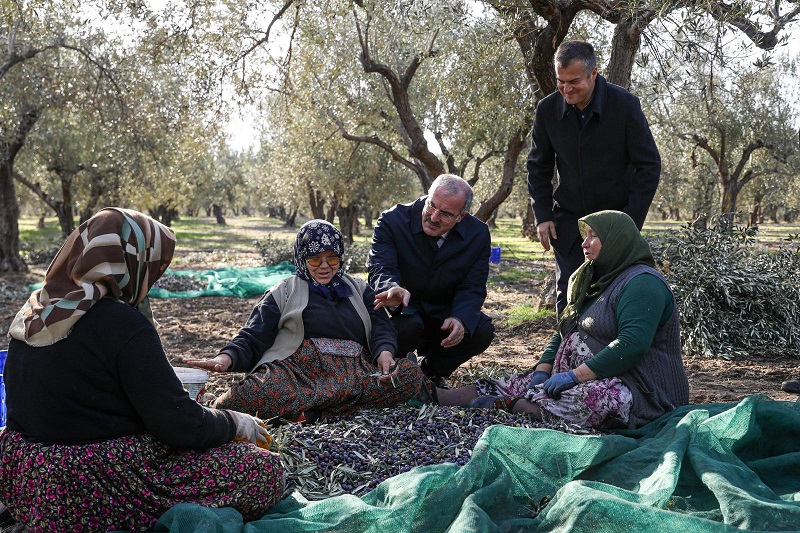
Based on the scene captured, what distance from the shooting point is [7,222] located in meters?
14.9

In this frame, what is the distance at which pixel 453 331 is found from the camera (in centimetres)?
465

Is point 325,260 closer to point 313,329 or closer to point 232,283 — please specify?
point 313,329

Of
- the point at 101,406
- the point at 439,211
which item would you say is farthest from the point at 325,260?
the point at 101,406

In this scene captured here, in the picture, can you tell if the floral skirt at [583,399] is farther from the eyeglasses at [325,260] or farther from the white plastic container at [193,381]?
the white plastic container at [193,381]

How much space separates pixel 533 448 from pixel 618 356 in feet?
3.54

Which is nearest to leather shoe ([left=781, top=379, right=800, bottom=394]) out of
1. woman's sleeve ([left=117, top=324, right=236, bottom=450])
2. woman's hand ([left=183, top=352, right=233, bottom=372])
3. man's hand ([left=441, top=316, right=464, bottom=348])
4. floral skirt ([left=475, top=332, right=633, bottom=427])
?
floral skirt ([left=475, top=332, right=633, bottom=427])

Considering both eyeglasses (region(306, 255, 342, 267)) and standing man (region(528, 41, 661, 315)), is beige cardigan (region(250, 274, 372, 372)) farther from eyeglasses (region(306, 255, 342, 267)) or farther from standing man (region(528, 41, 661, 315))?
standing man (region(528, 41, 661, 315))

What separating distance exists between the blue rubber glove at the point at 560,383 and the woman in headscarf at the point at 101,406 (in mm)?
2038

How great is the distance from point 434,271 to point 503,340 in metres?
2.92

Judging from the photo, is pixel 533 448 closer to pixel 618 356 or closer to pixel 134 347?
pixel 618 356

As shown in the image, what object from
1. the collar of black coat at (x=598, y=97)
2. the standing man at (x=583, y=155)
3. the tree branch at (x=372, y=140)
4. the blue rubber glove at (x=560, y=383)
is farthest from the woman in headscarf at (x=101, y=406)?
the tree branch at (x=372, y=140)

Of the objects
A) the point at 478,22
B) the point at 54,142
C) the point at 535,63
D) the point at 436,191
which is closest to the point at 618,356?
the point at 436,191

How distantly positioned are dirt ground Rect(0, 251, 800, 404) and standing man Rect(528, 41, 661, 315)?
4.72ft

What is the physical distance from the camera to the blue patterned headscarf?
167 inches
